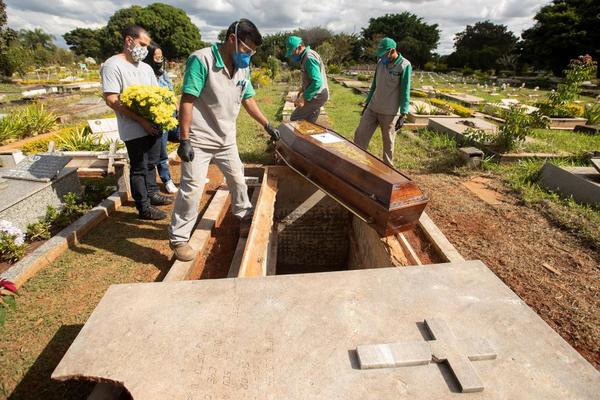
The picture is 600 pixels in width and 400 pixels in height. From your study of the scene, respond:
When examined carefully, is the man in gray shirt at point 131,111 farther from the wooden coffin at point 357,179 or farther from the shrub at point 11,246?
the wooden coffin at point 357,179

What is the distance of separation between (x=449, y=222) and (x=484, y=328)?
7.86 ft

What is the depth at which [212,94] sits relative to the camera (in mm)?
2438

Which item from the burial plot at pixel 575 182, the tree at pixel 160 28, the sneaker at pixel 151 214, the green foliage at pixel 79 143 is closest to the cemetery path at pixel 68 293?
the sneaker at pixel 151 214

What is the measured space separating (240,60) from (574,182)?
15.0 ft

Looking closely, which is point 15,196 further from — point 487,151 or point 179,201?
point 487,151

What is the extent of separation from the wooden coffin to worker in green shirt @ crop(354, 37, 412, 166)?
109cm

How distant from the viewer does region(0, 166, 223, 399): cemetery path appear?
182 centimetres

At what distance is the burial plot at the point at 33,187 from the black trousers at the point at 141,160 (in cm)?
85

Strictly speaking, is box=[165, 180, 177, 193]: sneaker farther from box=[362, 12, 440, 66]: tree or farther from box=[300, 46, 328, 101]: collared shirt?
box=[362, 12, 440, 66]: tree

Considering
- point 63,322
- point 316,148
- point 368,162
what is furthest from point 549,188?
point 63,322

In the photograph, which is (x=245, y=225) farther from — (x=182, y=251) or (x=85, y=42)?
(x=85, y=42)

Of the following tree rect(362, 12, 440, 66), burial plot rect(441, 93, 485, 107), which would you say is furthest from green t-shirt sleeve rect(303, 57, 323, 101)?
tree rect(362, 12, 440, 66)

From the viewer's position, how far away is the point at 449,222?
3.69m

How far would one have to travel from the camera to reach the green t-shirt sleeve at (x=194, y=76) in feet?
7.47
